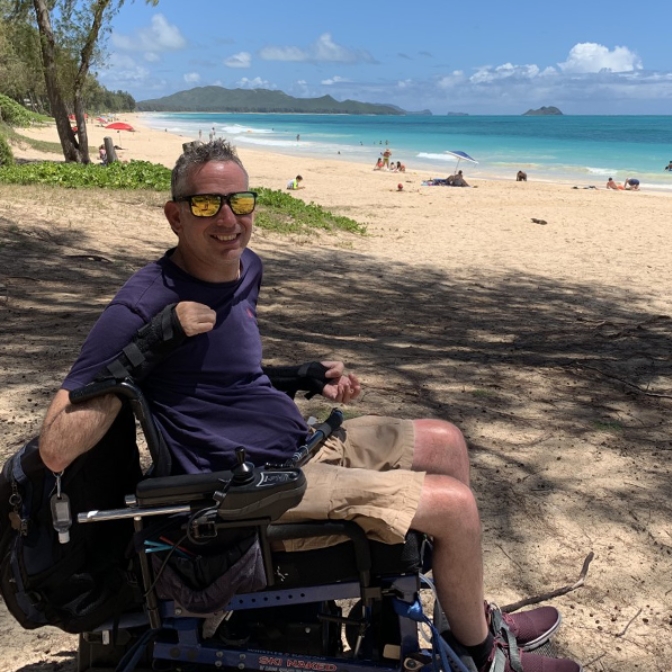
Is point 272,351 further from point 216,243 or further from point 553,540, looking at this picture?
point 216,243

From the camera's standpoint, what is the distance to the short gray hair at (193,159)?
2.25 metres

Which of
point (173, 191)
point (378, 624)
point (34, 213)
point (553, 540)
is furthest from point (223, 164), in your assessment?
point (34, 213)

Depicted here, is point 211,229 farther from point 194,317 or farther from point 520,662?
point 520,662

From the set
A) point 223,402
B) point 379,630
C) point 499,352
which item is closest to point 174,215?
point 223,402

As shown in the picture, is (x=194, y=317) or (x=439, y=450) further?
(x=439, y=450)

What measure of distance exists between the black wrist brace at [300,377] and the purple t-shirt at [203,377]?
13.0 inches

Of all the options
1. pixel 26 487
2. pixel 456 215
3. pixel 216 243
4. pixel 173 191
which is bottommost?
pixel 456 215

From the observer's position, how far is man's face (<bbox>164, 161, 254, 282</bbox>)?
2221 mm

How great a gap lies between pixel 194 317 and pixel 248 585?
0.73 metres

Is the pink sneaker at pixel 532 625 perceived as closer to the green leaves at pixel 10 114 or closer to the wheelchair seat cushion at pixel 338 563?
the wheelchair seat cushion at pixel 338 563

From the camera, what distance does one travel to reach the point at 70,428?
6.06ft

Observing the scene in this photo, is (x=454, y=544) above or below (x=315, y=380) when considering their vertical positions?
below

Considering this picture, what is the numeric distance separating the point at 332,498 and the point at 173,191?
103cm

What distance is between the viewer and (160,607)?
2113 mm
